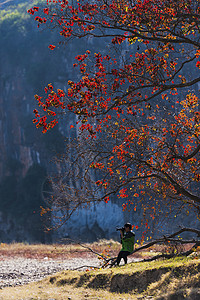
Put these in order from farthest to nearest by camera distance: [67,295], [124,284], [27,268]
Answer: [27,268]
[124,284]
[67,295]

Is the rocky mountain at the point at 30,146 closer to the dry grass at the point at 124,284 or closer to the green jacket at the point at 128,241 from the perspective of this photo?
the green jacket at the point at 128,241

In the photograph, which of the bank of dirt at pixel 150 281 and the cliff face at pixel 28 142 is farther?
the cliff face at pixel 28 142

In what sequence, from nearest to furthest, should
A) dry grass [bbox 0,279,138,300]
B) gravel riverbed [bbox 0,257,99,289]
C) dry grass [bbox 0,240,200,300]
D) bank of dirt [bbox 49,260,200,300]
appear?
bank of dirt [bbox 49,260,200,300] → dry grass [bbox 0,240,200,300] → dry grass [bbox 0,279,138,300] → gravel riverbed [bbox 0,257,99,289]

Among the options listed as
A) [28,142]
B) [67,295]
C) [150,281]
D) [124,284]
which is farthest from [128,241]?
[28,142]

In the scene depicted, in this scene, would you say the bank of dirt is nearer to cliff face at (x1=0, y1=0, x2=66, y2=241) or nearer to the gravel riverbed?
the gravel riverbed

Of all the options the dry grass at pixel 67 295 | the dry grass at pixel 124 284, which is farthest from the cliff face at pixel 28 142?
the dry grass at pixel 67 295

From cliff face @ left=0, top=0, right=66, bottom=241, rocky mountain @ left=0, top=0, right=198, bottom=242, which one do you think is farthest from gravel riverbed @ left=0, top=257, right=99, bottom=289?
cliff face @ left=0, top=0, right=66, bottom=241

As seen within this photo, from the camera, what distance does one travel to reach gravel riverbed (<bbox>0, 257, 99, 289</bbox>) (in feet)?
46.9

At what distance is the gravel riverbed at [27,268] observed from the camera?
14.3m

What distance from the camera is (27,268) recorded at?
1773cm

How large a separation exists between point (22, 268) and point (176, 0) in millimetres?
13383

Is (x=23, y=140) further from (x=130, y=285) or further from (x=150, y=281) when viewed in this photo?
(x=150, y=281)

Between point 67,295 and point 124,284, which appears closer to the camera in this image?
point 67,295

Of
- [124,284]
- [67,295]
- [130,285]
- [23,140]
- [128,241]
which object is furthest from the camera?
[23,140]
